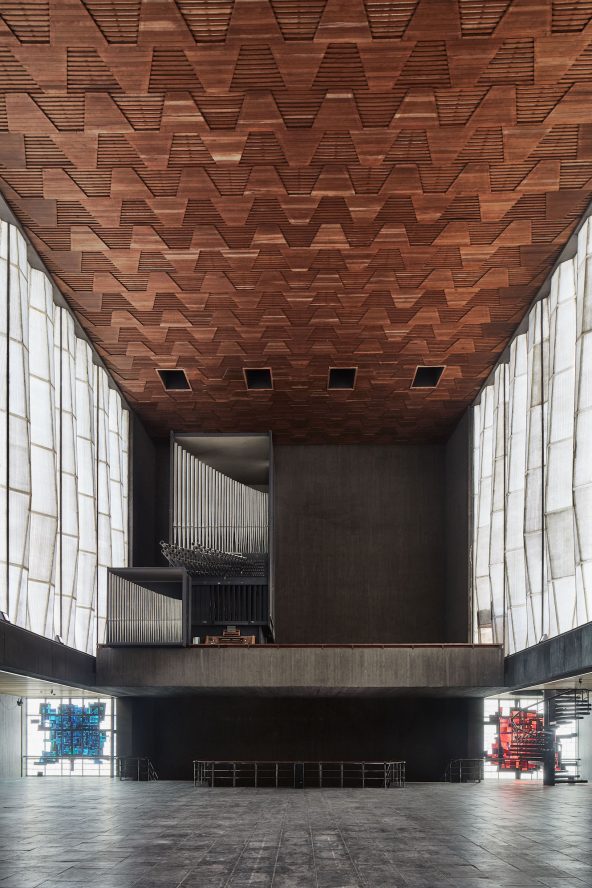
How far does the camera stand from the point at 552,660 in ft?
54.5

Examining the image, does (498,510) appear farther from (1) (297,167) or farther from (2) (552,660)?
(1) (297,167)

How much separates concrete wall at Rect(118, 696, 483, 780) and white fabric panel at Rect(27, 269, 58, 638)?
11.2 m

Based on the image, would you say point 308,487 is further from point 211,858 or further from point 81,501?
point 211,858

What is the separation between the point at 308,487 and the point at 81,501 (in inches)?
372

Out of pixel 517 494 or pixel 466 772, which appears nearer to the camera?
pixel 517 494

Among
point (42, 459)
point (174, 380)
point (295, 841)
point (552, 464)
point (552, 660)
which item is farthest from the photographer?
point (174, 380)

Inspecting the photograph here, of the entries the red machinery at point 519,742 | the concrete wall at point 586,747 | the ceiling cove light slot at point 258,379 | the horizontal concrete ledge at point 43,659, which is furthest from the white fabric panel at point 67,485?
the concrete wall at point 586,747

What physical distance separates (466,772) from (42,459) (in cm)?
1523

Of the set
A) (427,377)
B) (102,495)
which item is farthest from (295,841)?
(427,377)

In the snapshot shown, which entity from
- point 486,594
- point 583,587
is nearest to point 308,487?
point 486,594

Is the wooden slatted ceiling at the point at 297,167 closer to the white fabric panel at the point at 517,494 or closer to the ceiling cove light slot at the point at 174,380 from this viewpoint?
the white fabric panel at the point at 517,494

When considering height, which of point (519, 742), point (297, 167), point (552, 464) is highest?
point (297, 167)

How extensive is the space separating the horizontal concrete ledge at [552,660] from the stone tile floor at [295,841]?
1965 mm

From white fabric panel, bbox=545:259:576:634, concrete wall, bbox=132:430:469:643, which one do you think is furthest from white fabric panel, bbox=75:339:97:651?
white fabric panel, bbox=545:259:576:634
